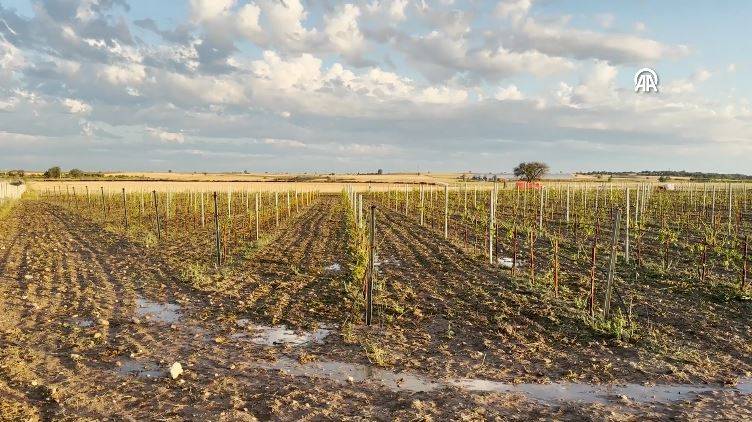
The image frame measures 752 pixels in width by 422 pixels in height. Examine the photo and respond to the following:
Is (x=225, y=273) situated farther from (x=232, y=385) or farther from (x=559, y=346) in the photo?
(x=559, y=346)

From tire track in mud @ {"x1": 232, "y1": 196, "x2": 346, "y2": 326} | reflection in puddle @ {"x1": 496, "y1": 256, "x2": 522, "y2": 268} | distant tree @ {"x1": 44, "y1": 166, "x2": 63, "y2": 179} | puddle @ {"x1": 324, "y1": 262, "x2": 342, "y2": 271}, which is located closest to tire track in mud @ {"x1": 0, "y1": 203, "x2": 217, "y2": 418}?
tire track in mud @ {"x1": 232, "y1": 196, "x2": 346, "y2": 326}

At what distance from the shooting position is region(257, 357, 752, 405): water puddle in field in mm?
5359

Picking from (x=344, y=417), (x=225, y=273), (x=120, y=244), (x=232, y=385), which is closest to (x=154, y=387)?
(x=232, y=385)

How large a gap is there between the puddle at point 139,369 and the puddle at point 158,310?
1.82 metres

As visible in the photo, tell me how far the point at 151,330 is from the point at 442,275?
588 cm

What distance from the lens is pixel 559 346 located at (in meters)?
6.96

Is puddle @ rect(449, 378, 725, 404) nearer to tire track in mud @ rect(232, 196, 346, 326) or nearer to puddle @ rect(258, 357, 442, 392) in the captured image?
puddle @ rect(258, 357, 442, 392)

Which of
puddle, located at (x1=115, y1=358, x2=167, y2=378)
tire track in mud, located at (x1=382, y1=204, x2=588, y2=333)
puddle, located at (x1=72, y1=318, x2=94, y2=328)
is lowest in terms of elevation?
puddle, located at (x1=115, y1=358, x2=167, y2=378)

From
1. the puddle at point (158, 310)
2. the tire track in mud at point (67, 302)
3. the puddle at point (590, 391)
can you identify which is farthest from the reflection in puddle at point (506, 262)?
the tire track in mud at point (67, 302)

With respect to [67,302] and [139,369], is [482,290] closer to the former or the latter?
[139,369]

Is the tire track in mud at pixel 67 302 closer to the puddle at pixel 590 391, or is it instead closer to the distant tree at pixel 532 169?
the puddle at pixel 590 391

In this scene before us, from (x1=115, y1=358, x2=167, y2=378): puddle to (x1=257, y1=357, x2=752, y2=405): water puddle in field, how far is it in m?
1.28

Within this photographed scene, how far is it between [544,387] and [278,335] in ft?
11.5

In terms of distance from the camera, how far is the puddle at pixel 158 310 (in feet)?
27.0
